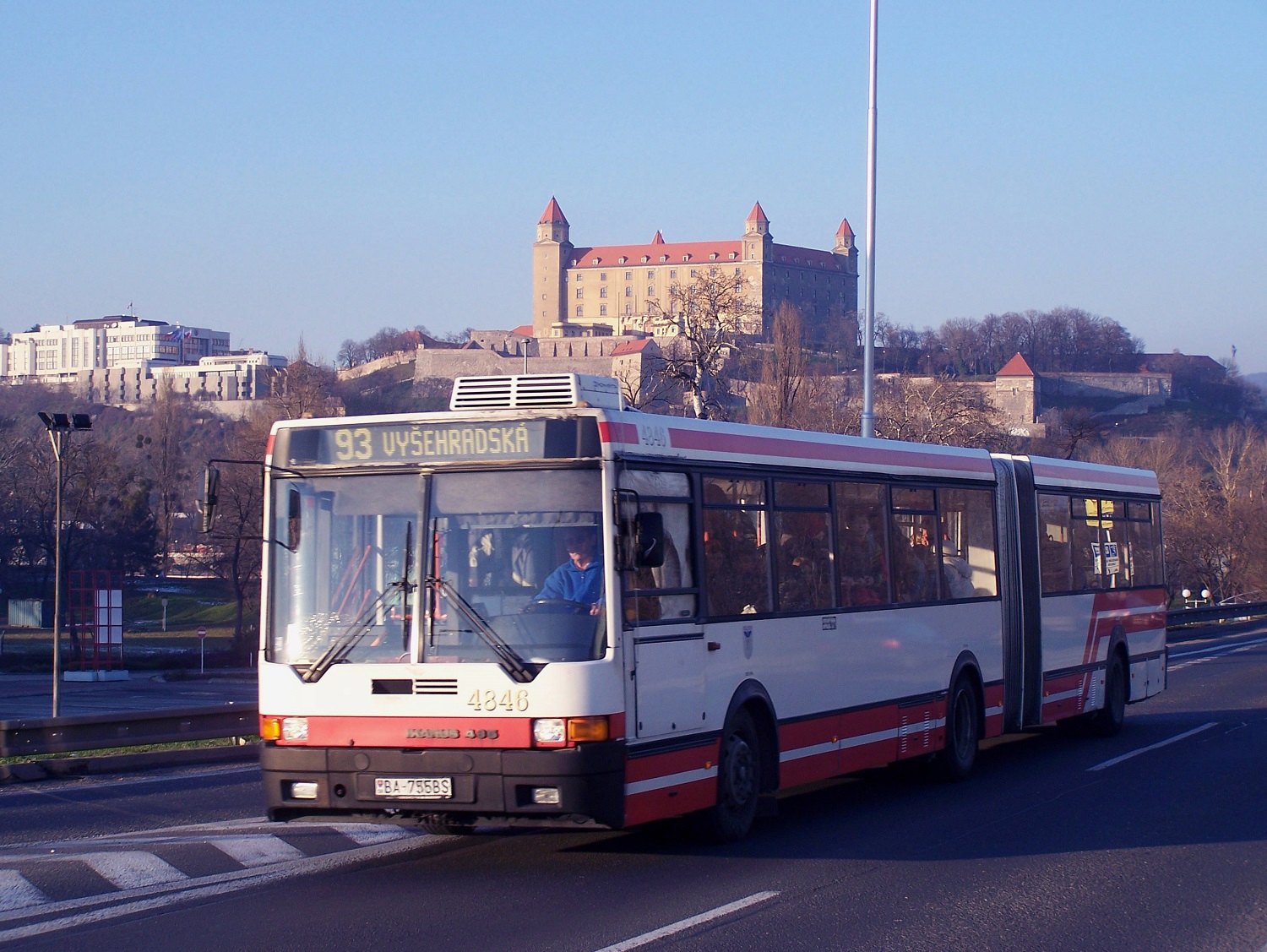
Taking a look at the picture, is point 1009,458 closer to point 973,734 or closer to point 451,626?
point 973,734

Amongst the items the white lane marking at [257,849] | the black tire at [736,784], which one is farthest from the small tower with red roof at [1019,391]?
the white lane marking at [257,849]

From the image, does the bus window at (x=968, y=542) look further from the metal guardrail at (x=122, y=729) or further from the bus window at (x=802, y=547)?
the metal guardrail at (x=122, y=729)

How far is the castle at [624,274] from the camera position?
190625 millimetres

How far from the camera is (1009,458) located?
14078 millimetres

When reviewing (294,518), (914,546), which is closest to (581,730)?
(294,518)

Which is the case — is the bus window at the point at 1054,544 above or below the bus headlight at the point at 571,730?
above

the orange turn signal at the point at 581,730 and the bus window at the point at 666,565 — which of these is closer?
the orange turn signal at the point at 581,730

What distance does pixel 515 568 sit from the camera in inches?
305

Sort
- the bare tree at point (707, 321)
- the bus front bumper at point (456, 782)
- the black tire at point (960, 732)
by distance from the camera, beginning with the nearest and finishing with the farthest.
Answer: the bus front bumper at point (456, 782) → the black tire at point (960, 732) → the bare tree at point (707, 321)

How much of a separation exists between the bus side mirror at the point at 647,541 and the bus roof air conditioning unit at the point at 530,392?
0.76m

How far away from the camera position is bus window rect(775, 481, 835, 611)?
9648mm

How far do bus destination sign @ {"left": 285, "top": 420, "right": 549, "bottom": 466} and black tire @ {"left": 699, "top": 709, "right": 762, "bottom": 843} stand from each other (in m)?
2.27

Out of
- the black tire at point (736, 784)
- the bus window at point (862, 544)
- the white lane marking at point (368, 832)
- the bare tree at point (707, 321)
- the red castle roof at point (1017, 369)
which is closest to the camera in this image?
the black tire at point (736, 784)

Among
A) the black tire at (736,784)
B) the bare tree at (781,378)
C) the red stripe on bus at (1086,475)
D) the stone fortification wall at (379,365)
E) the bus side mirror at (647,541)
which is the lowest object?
the black tire at (736,784)
